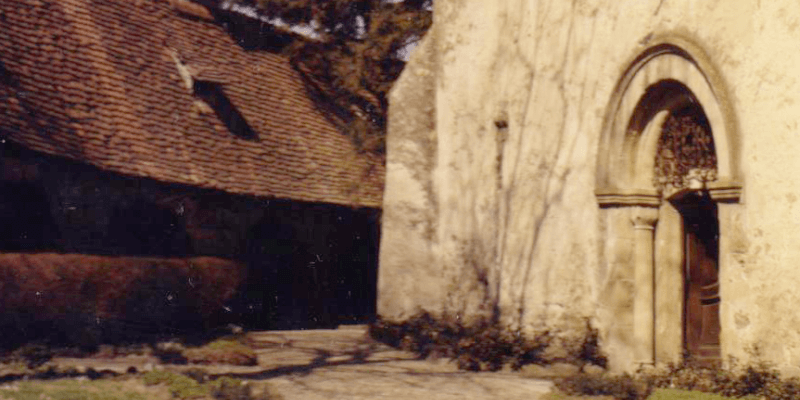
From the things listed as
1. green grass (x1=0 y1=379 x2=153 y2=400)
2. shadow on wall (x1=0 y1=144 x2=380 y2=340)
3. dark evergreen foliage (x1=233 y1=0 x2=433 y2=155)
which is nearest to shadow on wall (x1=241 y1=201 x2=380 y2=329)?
shadow on wall (x1=0 y1=144 x2=380 y2=340)

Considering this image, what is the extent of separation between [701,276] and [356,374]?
12.6 feet

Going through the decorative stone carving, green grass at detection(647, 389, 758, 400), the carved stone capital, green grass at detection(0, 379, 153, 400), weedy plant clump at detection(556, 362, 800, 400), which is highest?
the decorative stone carving

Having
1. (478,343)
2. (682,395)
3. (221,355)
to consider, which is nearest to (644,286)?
(478,343)

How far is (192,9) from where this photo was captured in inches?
802

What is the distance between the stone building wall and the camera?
910 cm

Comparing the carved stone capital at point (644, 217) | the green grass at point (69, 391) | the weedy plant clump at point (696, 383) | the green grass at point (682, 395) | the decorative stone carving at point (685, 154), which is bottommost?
the green grass at point (69, 391)

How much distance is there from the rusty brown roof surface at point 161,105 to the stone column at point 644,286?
25.8 feet

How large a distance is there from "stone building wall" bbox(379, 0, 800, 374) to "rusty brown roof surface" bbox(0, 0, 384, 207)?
393 cm

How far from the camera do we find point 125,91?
16828 mm

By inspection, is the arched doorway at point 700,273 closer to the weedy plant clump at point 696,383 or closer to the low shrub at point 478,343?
the weedy plant clump at point 696,383

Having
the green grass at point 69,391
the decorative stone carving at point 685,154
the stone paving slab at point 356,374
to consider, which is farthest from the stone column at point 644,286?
the green grass at point 69,391

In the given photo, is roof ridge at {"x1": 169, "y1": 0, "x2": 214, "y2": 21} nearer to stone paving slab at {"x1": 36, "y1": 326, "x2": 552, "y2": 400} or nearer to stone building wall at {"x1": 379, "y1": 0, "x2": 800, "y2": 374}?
stone building wall at {"x1": 379, "y1": 0, "x2": 800, "y2": 374}

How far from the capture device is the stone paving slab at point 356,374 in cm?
925

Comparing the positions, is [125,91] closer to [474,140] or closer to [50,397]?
[474,140]
